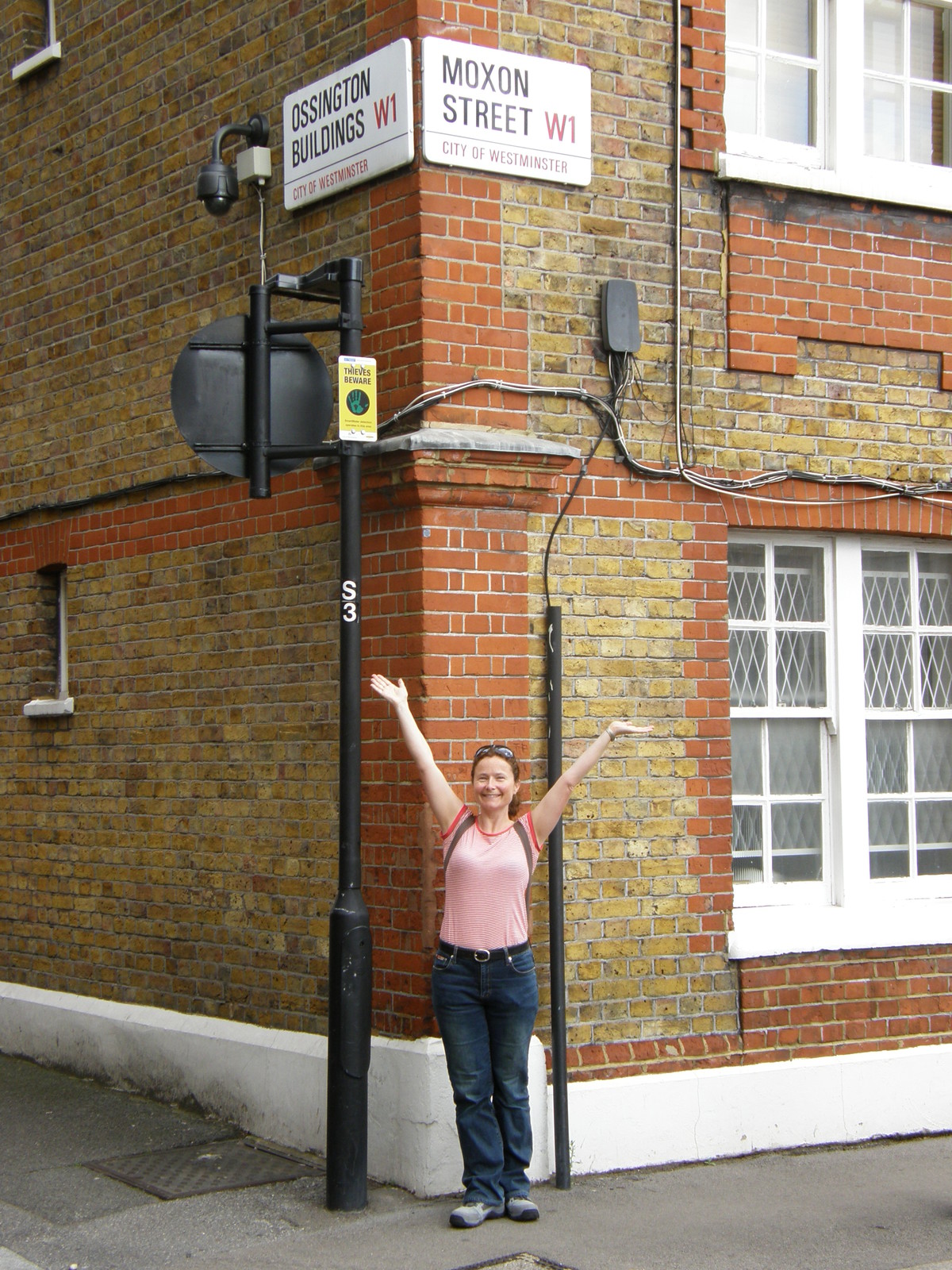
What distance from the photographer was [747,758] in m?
7.49

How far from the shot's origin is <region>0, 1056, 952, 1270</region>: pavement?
561 centimetres

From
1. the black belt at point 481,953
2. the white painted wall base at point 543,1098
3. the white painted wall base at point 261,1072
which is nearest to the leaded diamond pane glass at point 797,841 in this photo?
the white painted wall base at point 543,1098

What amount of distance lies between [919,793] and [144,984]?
4006 millimetres

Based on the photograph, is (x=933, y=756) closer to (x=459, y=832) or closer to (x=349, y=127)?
(x=459, y=832)

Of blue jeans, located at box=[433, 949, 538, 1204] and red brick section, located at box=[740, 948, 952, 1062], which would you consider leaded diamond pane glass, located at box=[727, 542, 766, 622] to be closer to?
red brick section, located at box=[740, 948, 952, 1062]

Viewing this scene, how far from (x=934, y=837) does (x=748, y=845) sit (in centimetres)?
114

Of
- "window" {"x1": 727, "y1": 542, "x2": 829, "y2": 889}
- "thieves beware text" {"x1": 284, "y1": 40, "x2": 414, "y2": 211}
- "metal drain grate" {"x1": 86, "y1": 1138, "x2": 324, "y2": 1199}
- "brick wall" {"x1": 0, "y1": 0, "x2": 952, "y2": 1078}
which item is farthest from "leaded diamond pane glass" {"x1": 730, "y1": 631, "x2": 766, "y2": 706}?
"metal drain grate" {"x1": 86, "y1": 1138, "x2": 324, "y2": 1199}

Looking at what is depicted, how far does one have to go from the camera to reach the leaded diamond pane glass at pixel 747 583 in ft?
24.6

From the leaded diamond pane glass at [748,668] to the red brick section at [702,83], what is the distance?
7.06ft

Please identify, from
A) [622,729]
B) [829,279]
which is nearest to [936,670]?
[829,279]

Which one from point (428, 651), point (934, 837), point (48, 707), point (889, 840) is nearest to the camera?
point (428, 651)

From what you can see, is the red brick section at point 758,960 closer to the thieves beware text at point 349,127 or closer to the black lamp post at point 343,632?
the black lamp post at point 343,632

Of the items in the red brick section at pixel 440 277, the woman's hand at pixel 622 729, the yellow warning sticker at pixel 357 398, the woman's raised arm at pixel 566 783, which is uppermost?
the red brick section at pixel 440 277

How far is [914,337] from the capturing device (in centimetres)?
789
